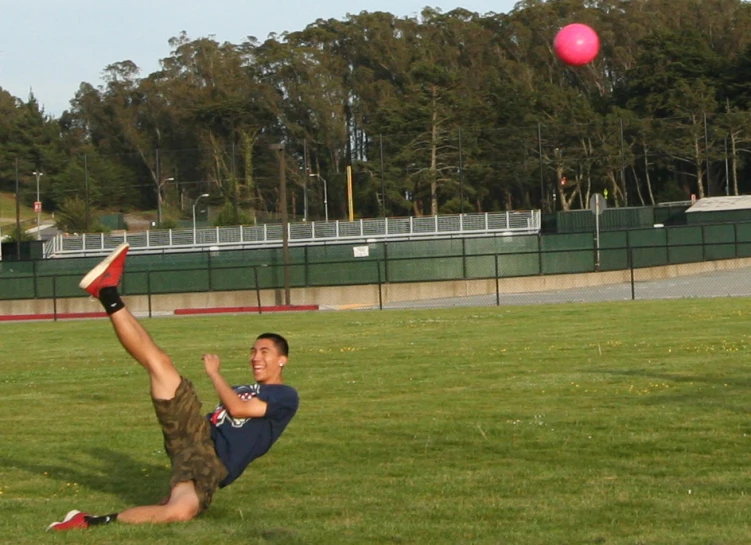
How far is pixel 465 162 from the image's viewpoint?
94625 mm

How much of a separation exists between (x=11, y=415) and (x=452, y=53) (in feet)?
389

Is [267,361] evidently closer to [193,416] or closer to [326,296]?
[193,416]

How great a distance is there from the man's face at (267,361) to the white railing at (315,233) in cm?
6172

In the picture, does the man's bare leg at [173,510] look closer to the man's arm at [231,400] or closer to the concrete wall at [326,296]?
the man's arm at [231,400]

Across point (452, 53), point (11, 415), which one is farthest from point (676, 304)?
point (452, 53)

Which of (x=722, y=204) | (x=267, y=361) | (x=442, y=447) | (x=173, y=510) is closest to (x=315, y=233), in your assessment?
(x=722, y=204)

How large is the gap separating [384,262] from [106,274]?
37700 millimetres

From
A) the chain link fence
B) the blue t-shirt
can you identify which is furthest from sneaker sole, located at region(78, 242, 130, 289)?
the chain link fence

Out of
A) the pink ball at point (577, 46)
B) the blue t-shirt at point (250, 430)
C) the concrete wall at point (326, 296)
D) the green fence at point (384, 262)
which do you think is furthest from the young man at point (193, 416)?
the concrete wall at point (326, 296)

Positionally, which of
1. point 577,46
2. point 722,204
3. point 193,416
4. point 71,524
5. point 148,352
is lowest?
point 71,524

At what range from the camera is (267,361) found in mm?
8367

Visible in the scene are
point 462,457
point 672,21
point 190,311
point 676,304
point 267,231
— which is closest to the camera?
point 462,457

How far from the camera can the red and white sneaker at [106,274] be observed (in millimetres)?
7773

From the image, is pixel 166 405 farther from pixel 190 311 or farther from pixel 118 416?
pixel 190 311
